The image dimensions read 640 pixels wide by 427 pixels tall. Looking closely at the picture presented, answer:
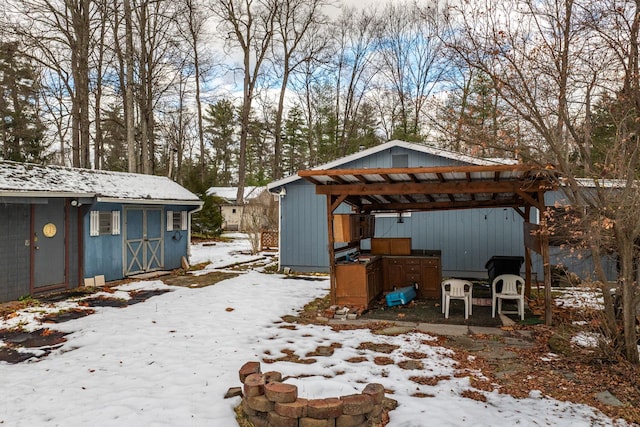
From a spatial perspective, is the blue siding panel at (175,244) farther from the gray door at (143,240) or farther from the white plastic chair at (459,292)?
the white plastic chair at (459,292)

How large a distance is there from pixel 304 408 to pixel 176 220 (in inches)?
404

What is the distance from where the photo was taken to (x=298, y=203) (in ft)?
38.1

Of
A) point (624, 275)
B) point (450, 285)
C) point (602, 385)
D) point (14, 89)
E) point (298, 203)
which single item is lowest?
point (602, 385)

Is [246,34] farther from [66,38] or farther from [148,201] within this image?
[148,201]

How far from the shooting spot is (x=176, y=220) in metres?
12.2

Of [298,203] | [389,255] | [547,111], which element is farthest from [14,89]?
[547,111]

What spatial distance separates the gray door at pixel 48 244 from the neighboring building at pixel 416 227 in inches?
209

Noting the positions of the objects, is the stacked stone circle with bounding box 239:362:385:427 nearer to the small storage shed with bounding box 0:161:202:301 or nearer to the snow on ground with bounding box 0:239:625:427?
the snow on ground with bounding box 0:239:625:427

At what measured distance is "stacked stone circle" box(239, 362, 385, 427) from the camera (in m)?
3.00

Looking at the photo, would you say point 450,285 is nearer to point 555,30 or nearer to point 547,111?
point 547,111

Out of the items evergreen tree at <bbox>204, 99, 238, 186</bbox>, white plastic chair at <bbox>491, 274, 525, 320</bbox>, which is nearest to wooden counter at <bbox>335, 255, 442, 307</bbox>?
white plastic chair at <bbox>491, 274, 525, 320</bbox>

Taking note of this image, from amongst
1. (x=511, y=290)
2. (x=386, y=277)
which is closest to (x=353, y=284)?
(x=386, y=277)

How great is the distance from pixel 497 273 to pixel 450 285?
5.33 feet

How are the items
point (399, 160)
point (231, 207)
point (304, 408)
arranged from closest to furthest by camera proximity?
1. point (304, 408)
2. point (399, 160)
3. point (231, 207)
